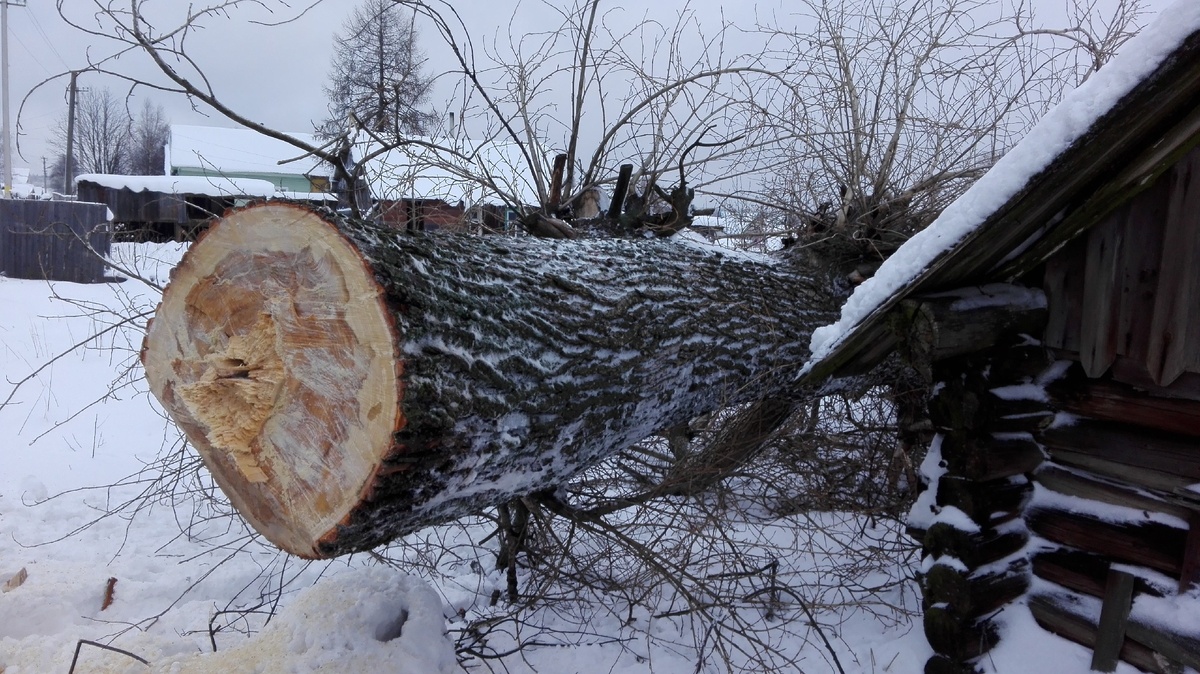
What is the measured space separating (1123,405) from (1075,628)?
0.84m

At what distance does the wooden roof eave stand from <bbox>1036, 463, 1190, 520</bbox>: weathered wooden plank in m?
0.79

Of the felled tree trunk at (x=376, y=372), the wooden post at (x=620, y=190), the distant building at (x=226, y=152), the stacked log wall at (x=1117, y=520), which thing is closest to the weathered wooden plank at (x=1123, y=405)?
the stacked log wall at (x=1117, y=520)

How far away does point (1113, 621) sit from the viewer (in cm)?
243

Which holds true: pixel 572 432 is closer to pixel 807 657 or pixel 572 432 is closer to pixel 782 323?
pixel 782 323

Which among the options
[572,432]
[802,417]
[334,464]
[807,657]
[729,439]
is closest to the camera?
[334,464]

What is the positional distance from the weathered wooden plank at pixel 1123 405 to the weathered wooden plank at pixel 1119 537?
0.35m

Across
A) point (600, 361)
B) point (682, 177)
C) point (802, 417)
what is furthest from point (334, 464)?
point (802, 417)

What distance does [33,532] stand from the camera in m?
4.35

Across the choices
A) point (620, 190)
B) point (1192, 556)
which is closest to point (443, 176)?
point (620, 190)

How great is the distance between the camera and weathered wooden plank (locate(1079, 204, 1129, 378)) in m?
2.42

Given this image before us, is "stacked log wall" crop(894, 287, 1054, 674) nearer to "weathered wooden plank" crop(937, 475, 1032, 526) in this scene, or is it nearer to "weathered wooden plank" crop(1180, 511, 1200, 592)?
"weathered wooden plank" crop(937, 475, 1032, 526)

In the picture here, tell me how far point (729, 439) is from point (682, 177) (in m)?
1.66

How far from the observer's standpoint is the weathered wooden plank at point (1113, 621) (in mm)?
2416

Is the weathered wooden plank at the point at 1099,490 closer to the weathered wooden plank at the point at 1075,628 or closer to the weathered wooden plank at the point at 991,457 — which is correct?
the weathered wooden plank at the point at 991,457
